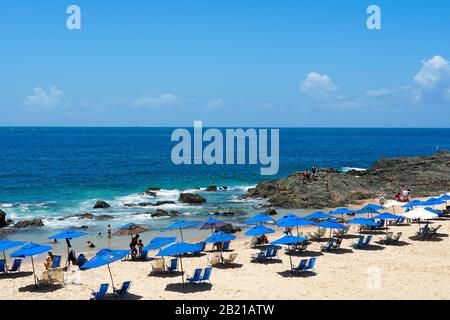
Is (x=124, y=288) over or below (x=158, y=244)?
below

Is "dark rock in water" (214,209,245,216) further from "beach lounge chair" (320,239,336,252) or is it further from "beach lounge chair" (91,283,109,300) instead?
"beach lounge chair" (91,283,109,300)

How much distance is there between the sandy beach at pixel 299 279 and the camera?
54.9 ft

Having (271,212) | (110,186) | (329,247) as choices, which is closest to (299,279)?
(329,247)

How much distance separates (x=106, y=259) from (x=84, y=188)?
41526mm

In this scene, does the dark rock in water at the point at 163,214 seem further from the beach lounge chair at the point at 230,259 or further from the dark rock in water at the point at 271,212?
the beach lounge chair at the point at 230,259

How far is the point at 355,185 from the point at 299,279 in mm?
29867

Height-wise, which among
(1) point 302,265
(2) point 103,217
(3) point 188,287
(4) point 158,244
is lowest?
(2) point 103,217

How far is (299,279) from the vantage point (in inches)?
726

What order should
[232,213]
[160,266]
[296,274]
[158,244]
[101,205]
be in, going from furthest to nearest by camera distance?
1. [101,205]
2. [232,213]
3. [158,244]
4. [160,266]
5. [296,274]

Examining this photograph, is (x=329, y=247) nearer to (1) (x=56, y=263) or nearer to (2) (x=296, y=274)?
(2) (x=296, y=274)

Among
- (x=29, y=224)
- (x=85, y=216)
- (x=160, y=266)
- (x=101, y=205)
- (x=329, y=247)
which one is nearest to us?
(x=160, y=266)

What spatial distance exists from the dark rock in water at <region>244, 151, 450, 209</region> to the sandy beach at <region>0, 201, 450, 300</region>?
1780 cm

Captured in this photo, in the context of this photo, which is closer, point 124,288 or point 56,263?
point 124,288

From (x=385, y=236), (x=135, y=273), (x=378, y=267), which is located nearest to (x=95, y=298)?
(x=135, y=273)
